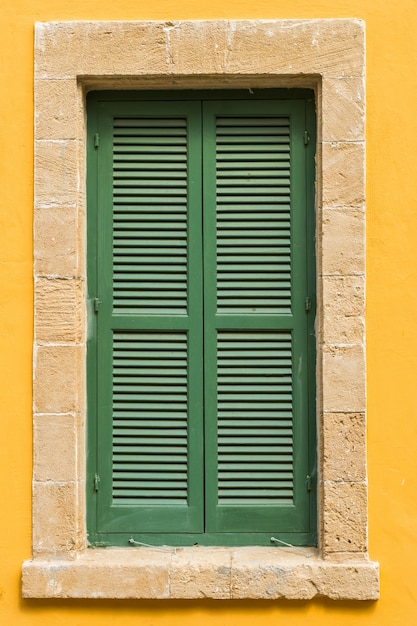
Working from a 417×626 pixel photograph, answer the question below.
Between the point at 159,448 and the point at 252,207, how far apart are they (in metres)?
1.31

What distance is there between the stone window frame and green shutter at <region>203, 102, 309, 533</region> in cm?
15

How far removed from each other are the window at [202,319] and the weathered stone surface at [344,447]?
0.54 feet

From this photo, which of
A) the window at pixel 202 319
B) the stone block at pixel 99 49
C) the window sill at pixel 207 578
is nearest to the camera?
the window sill at pixel 207 578

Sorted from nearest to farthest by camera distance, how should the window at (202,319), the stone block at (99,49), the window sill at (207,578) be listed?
1. the window sill at (207,578)
2. the stone block at (99,49)
3. the window at (202,319)

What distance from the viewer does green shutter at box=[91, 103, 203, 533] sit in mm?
4488

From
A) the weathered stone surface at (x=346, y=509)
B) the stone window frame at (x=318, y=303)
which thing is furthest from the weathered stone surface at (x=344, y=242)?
the weathered stone surface at (x=346, y=509)

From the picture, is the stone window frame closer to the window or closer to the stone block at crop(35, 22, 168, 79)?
the stone block at crop(35, 22, 168, 79)

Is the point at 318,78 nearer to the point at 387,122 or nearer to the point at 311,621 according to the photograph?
the point at 387,122

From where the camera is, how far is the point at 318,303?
174 inches

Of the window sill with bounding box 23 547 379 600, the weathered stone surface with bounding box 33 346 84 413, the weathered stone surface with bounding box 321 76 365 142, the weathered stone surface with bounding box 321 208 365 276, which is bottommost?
the window sill with bounding box 23 547 379 600

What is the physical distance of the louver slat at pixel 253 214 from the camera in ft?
14.8

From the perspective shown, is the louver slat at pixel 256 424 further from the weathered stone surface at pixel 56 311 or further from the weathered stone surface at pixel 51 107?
the weathered stone surface at pixel 51 107

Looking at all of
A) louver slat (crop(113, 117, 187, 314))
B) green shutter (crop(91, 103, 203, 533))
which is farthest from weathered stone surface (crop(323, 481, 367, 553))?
louver slat (crop(113, 117, 187, 314))

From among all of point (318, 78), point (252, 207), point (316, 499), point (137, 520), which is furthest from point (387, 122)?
point (137, 520)
